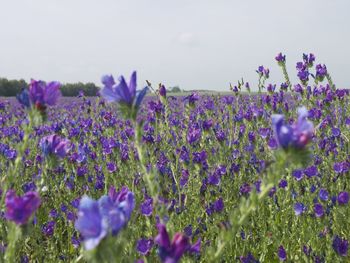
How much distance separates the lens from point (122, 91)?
1.61 metres

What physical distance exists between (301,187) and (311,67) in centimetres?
184

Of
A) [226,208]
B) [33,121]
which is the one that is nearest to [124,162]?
[226,208]

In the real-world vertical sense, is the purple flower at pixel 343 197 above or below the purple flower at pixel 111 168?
below

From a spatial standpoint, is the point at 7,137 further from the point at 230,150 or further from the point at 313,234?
the point at 313,234

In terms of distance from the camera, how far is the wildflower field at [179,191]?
131 centimetres

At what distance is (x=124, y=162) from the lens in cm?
384

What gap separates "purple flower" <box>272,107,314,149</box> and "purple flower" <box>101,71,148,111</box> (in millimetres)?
527

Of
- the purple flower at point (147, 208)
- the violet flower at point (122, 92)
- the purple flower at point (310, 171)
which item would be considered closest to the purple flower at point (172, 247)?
the violet flower at point (122, 92)

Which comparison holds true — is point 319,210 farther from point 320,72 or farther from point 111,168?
point 320,72

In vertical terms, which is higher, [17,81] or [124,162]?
[17,81]

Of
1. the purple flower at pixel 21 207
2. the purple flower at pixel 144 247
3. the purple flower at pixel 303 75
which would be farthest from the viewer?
the purple flower at pixel 303 75

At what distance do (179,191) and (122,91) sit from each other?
1.33m

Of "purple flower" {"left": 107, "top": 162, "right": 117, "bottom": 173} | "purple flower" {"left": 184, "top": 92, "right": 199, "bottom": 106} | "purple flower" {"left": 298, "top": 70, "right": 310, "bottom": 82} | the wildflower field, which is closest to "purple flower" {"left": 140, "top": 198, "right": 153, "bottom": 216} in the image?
the wildflower field

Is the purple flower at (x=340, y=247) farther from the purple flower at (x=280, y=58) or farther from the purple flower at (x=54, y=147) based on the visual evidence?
the purple flower at (x=280, y=58)
